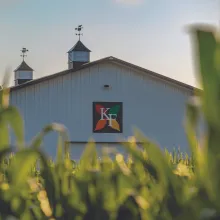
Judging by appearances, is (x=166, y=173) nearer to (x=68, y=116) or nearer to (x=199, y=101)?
(x=199, y=101)

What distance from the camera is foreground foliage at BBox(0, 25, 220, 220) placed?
78 centimetres

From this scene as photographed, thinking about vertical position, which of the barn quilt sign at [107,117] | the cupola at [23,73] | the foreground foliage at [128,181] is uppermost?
the cupola at [23,73]

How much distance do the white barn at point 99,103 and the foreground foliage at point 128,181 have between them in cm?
3977

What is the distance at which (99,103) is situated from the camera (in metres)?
41.4

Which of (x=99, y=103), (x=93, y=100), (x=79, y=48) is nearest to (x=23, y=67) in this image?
(x=79, y=48)

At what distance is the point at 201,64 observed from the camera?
765 mm

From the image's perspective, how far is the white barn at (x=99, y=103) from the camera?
136 feet

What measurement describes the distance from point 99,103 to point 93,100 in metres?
0.41

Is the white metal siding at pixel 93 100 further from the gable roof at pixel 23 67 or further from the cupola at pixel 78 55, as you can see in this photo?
the gable roof at pixel 23 67

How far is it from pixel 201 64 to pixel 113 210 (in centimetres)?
34

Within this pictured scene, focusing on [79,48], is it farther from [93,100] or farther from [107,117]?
[107,117]

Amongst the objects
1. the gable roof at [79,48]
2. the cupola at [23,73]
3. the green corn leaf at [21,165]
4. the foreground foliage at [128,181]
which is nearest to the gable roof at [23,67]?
the cupola at [23,73]

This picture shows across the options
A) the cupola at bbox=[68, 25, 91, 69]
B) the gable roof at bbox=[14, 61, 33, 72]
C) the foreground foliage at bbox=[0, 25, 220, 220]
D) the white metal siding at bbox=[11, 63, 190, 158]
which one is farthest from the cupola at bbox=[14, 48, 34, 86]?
the foreground foliage at bbox=[0, 25, 220, 220]

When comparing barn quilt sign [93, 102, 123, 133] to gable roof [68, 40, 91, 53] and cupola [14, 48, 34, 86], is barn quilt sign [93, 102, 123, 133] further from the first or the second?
cupola [14, 48, 34, 86]
